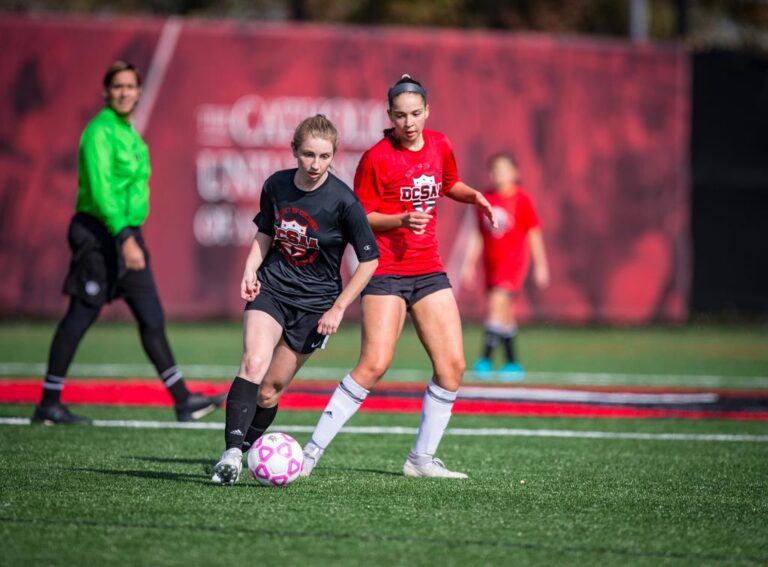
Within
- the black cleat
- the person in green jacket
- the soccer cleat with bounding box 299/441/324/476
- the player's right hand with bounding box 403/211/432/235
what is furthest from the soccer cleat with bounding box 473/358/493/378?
the player's right hand with bounding box 403/211/432/235

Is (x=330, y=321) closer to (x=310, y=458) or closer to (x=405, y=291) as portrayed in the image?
(x=405, y=291)

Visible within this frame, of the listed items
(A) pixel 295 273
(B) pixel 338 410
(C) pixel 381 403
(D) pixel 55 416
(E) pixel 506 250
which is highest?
(A) pixel 295 273

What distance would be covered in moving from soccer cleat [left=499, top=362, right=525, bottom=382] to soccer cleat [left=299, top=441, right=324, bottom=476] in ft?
20.8

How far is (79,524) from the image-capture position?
5.45 metres

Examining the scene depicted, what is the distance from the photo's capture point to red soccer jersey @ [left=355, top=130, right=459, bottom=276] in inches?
279

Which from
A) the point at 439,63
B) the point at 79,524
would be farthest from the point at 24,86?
the point at 79,524

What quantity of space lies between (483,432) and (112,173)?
3193 millimetres

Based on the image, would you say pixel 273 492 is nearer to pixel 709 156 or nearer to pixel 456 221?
pixel 456 221

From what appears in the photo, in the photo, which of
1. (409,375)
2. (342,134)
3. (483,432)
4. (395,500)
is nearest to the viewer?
(395,500)

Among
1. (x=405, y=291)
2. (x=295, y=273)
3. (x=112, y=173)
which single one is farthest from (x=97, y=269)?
(x=405, y=291)

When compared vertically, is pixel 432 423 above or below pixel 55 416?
above

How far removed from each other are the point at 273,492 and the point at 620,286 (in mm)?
15649

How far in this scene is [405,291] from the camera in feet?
23.3

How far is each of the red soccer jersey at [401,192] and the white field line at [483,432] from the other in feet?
7.21
